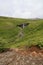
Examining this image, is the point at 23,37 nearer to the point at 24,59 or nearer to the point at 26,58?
the point at 26,58

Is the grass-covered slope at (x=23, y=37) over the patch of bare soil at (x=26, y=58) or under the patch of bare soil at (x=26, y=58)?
under

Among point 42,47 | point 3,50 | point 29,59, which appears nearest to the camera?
point 29,59

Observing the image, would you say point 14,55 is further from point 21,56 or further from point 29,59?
point 29,59

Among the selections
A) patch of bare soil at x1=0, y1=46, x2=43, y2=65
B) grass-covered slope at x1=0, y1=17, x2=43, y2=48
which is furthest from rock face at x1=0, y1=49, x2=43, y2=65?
grass-covered slope at x1=0, y1=17, x2=43, y2=48

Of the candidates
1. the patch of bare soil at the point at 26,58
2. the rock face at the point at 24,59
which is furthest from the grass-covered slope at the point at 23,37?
the rock face at the point at 24,59

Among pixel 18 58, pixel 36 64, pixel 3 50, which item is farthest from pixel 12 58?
pixel 3 50

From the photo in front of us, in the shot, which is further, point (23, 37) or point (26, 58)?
point (23, 37)

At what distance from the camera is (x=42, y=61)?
1380 inches

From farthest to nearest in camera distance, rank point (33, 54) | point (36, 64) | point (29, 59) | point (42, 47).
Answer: point (42, 47) → point (33, 54) → point (29, 59) → point (36, 64)

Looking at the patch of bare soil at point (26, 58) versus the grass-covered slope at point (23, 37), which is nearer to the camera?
the patch of bare soil at point (26, 58)

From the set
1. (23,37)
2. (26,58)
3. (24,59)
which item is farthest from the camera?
(23,37)

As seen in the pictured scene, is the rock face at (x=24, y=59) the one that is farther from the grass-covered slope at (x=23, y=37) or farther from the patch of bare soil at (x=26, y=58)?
the grass-covered slope at (x=23, y=37)

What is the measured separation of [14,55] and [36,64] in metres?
7.67

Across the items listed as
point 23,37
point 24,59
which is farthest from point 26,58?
point 23,37
